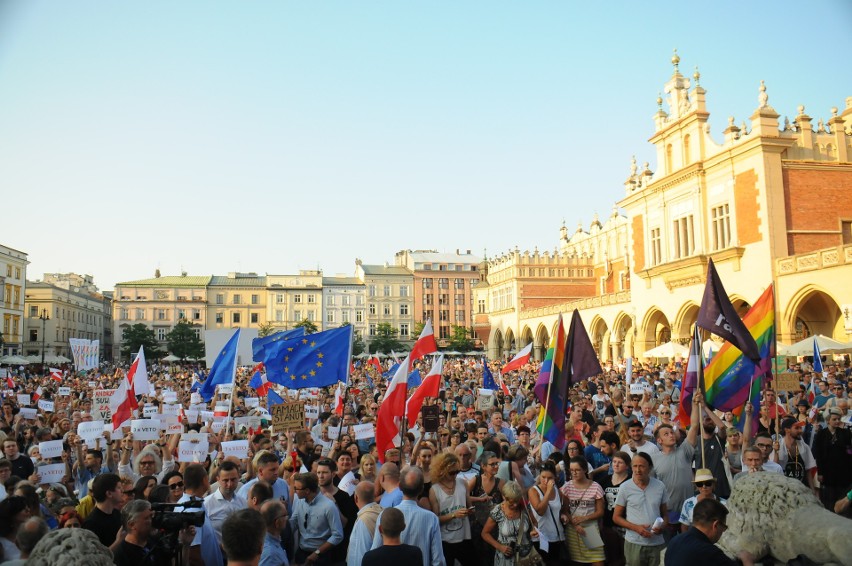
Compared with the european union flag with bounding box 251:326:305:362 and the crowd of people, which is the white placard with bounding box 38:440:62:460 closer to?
the crowd of people

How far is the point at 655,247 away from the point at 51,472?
34245 mm

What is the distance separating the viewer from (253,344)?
1423cm

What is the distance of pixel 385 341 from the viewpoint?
85.8 m

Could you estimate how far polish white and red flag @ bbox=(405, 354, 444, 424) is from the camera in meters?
9.98

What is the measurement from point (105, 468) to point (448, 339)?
85005mm

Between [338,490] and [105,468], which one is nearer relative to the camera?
[338,490]

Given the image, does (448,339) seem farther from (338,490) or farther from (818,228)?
(338,490)

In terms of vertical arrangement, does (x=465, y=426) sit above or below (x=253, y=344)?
below

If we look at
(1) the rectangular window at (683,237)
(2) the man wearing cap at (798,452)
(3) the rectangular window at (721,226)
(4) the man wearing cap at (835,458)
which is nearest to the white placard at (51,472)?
(2) the man wearing cap at (798,452)

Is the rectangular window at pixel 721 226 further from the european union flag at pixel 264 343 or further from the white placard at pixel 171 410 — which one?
the white placard at pixel 171 410

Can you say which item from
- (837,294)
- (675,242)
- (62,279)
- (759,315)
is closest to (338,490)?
(759,315)

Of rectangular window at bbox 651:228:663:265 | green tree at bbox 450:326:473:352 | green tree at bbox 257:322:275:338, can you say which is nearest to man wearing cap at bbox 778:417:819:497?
rectangular window at bbox 651:228:663:265

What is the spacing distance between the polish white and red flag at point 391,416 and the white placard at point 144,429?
129 inches

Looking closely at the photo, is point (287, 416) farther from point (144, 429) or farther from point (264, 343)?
point (264, 343)
